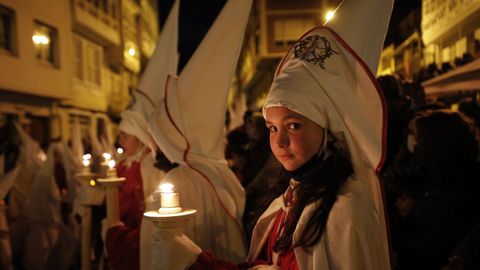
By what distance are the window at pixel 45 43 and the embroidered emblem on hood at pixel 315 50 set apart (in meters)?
15.3

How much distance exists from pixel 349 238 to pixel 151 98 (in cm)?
310

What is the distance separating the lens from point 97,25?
20422 millimetres

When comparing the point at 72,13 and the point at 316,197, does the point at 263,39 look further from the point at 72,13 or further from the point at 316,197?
the point at 316,197

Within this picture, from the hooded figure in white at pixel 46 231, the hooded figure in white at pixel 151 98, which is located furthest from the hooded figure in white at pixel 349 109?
the hooded figure in white at pixel 46 231

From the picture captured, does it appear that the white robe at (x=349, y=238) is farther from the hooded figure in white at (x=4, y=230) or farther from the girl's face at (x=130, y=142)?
the hooded figure in white at (x=4, y=230)

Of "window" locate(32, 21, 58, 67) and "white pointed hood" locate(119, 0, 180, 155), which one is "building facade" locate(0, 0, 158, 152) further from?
"white pointed hood" locate(119, 0, 180, 155)

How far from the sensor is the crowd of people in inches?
65.3

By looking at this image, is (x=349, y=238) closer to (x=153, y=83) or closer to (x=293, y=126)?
(x=293, y=126)

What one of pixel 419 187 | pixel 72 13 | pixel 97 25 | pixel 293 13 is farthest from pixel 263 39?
pixel 419 187

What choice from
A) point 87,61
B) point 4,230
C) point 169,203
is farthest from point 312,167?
point 87,61

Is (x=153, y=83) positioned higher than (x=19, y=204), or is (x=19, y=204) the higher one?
(x=153, y=83)

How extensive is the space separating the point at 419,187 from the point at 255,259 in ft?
4.62

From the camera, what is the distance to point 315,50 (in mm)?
1757

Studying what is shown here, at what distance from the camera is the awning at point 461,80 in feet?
11.6
